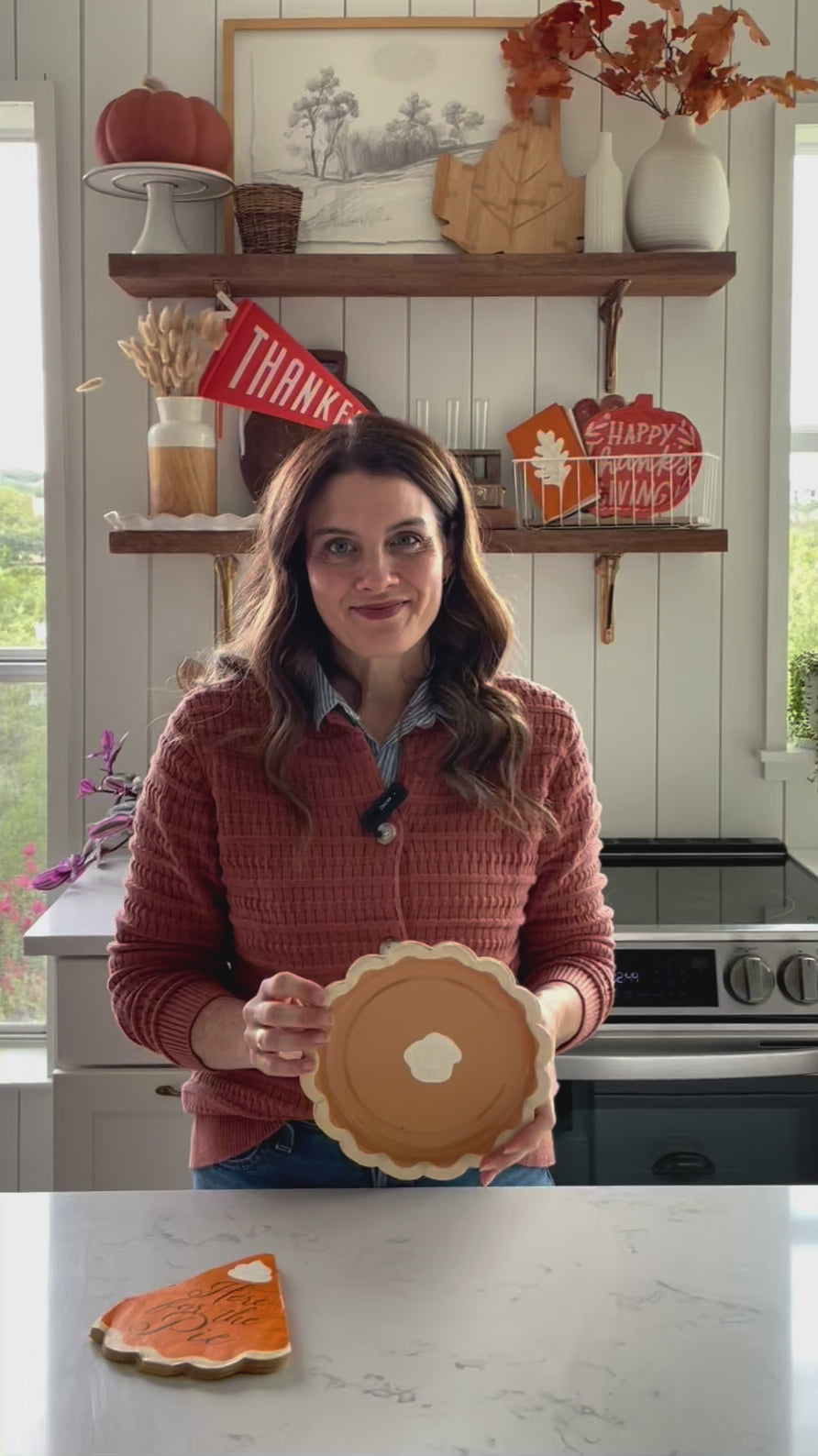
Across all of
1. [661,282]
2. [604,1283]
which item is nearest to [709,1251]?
[604,1283]

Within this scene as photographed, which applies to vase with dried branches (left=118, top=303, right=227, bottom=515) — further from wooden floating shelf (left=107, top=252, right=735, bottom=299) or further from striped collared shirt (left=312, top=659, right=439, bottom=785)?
striped collared shirt (left=312, top=659, right=439, bottom=785)

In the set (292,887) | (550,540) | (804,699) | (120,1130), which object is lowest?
(120,1130)

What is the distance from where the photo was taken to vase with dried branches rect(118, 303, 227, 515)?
8.11ft

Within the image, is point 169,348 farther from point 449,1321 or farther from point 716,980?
point 449,1321

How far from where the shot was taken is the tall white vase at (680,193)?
2480mm

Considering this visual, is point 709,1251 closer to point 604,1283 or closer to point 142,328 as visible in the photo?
point 604,1283

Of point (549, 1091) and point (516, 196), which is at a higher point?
point (516, 196)

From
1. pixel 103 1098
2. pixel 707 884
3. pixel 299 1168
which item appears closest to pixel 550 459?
pixel 707 884

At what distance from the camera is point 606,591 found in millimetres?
2688

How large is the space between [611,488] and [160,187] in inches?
36.8

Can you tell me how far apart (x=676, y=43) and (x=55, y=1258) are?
2.37 metres

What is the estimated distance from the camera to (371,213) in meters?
2.61

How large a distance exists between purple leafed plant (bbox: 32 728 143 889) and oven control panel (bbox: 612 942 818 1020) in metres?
0.86

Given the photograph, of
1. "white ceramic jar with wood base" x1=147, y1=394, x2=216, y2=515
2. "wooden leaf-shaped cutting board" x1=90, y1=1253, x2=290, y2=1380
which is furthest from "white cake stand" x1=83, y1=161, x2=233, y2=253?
Result: "wooden leaf-shaped cutting board" x1=90, y1=1253, x2=290, y2=1380
